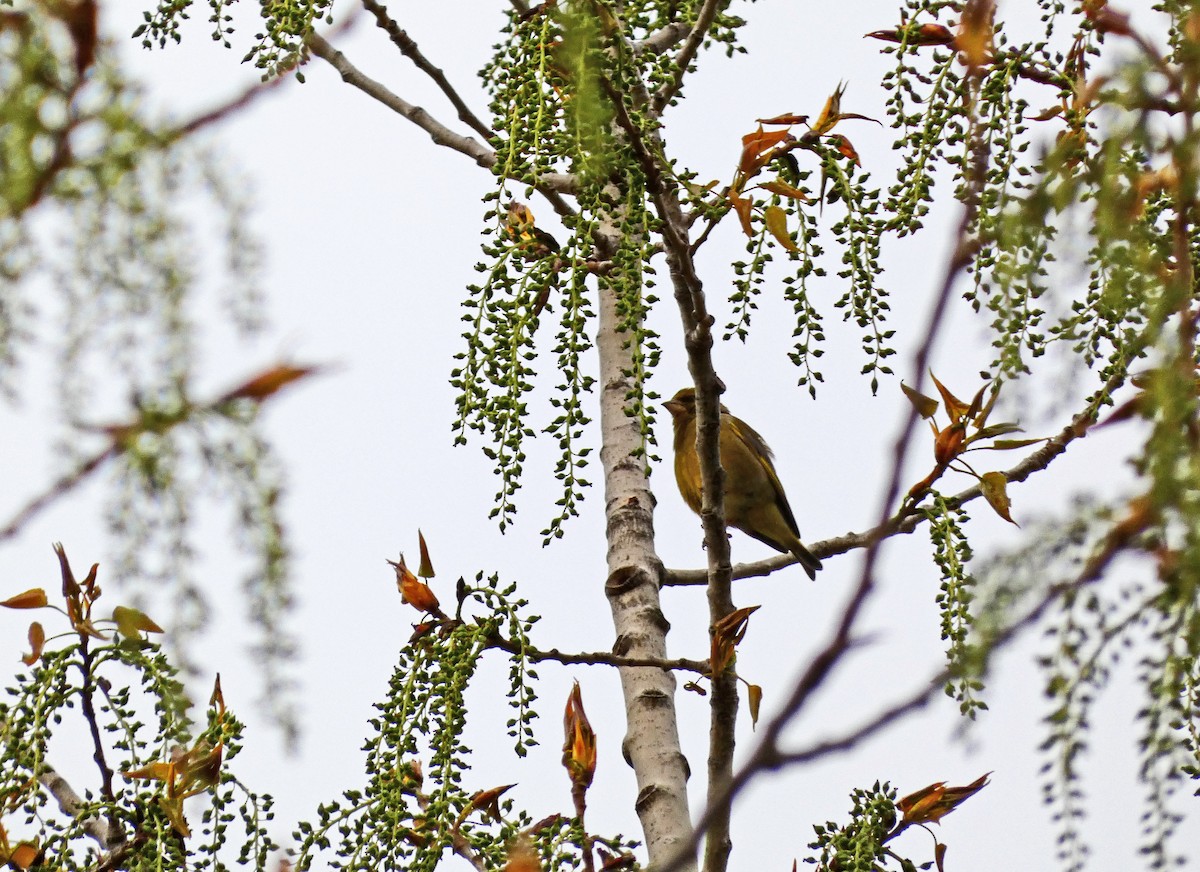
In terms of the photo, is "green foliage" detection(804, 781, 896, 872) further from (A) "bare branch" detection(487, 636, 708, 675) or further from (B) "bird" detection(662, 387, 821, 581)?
(B) "bird" detection(662, 387, 821, 581)

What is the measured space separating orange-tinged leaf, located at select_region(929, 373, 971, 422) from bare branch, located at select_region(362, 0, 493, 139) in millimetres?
1172

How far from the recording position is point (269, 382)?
91cm

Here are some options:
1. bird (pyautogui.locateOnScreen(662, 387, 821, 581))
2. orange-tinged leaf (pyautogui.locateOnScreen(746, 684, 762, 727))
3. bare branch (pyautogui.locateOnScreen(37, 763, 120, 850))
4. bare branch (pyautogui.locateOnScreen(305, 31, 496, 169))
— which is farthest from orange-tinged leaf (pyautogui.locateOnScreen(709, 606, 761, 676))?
bird (pyautogui.locateOnScreen(662, 387, 821, 581))

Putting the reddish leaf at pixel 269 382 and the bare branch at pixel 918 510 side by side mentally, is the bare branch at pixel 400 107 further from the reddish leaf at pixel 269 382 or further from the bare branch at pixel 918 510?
the reddish leaf at pixel 269 382

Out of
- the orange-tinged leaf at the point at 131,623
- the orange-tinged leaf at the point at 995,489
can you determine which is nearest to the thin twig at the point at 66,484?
the orange-tinged leaf at the point at 131,623

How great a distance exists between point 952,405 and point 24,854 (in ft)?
5.94

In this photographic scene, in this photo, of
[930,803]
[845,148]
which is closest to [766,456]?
[930,803]

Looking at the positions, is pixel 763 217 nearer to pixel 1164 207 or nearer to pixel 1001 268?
pixel 1164 207

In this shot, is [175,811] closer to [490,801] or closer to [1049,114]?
[490,801]

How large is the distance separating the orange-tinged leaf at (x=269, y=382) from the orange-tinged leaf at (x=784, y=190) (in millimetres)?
1499

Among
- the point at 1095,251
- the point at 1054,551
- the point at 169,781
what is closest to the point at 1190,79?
the point at 1095,251

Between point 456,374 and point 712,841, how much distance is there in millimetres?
940

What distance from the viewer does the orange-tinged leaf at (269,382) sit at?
2.97 ft

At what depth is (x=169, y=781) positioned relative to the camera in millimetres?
2414
